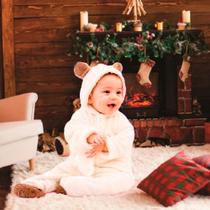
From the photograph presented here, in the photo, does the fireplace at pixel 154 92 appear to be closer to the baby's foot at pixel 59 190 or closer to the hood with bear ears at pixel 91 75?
the hood with bear ears at pixel 91 75

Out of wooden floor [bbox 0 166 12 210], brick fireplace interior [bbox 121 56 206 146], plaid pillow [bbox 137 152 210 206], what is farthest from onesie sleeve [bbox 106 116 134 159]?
brick fireplace interior [bbox 121 56 206 146]

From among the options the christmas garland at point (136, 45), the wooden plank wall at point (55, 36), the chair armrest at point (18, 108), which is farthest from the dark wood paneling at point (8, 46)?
the chair armrest at point (18, 108)

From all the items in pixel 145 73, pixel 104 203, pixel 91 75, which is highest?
pixel 91 75

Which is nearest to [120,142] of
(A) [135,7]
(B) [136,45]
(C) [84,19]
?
(B) [136,45]

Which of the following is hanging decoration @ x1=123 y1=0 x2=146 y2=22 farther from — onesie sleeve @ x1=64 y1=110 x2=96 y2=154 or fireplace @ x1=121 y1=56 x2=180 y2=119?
onesie sleeve @ x1=64 y1=110 x2=96 y2=154

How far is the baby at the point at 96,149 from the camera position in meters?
2.47

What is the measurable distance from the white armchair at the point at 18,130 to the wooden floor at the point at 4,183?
0.12 m

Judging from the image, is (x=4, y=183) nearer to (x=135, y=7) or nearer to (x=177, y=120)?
(x=177, y=120)

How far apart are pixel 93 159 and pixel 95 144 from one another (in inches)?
4.2

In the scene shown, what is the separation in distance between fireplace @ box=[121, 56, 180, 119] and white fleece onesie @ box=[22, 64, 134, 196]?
1867mm

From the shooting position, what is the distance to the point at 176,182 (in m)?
2.46

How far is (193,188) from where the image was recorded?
2453 mm

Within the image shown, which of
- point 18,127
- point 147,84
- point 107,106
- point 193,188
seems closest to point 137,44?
point 147,84

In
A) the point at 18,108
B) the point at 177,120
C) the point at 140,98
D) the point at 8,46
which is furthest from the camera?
the point at 8,46
